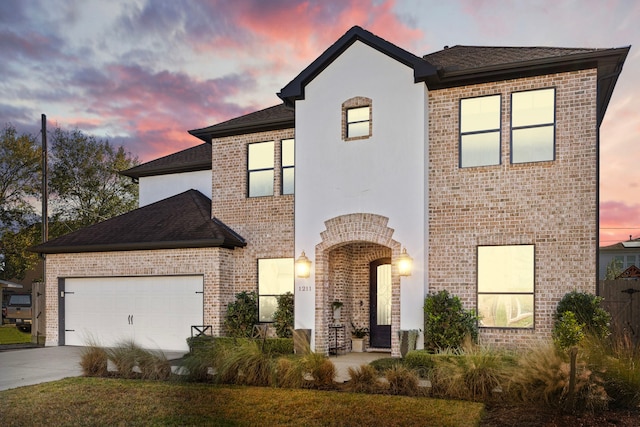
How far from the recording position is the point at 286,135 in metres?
16.5

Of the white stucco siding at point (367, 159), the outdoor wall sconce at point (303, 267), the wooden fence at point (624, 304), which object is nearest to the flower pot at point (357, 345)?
the white stucco siding at point (367, 159)

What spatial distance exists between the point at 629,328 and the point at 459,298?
4442 millimetres

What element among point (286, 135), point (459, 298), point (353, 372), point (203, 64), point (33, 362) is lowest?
point (33, 362)

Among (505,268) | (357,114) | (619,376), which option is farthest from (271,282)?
(619,376)

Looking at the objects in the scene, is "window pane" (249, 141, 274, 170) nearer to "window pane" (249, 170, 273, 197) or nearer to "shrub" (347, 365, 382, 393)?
"window pane" (249, 170, 273, 197)

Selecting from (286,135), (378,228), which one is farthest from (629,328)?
(286,135)

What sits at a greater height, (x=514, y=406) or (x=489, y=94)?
(x=489, y=94)

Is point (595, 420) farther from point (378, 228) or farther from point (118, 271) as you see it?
point (118, 271)

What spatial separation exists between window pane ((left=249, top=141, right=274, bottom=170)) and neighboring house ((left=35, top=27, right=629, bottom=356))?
1.9 inches

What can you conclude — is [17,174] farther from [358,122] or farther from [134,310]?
[358,122]

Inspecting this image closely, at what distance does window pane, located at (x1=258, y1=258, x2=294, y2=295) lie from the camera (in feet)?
52.5

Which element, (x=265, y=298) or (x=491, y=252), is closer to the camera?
(x=491, y=252)

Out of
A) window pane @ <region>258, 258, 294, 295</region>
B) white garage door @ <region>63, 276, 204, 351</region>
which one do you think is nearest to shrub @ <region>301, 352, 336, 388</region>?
window pane @ <region>258, 258, 294, 295</region>

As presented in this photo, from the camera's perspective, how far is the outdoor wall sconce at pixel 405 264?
13.3m
